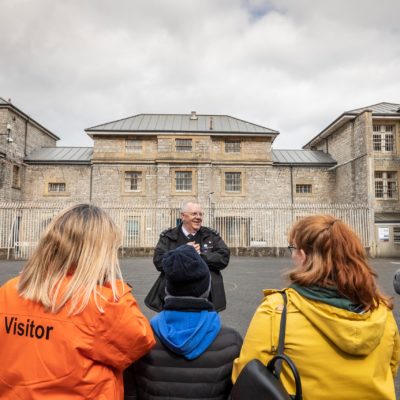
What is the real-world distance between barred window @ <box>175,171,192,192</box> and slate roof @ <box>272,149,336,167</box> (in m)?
6.65

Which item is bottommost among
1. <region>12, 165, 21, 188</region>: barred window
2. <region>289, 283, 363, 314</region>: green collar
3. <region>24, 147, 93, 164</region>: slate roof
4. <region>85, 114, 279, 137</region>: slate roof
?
<region>289, 283, 363, 314</region>: green collar

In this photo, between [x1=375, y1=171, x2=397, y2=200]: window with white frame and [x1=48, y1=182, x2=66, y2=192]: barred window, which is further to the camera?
[x1=48, y1=182, x2=66, y2=192]: barred window

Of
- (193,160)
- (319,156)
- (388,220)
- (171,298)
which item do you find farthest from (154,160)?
(171,298)

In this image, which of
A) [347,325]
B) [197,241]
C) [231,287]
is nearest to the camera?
[347,325]

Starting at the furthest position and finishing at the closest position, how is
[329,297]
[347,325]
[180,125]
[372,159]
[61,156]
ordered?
[61,156] → [180,125] → [372,159] → [329,297] → [347,325]

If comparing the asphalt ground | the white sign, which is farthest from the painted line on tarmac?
the white sign

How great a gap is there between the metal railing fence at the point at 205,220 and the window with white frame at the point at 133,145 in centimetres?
639

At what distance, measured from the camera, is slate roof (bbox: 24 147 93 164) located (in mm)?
25547

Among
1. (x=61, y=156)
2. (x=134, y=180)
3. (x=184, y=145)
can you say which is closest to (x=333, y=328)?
(x=184, y=145)

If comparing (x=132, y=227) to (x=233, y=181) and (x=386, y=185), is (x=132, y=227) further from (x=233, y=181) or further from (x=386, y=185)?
(x=386, y=185)

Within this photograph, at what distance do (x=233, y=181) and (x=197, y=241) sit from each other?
829 inches

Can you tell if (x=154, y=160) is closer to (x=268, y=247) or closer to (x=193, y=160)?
(x=193, y=160)

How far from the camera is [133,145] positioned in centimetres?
2530

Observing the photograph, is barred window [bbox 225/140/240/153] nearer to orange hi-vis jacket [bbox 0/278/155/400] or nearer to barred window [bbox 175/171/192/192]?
barred window [bbox 175/171/192/192]
